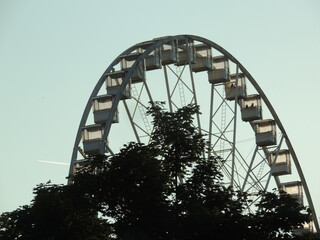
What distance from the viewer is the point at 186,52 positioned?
9125 centimetres

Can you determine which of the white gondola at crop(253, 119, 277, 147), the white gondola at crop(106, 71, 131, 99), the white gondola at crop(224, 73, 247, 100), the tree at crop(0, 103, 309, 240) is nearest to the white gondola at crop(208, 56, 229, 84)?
the white gondola at crop(224, 73, 247, 100)

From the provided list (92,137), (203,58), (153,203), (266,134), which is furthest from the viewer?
(266,134)

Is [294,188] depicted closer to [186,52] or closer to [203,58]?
[203,58]

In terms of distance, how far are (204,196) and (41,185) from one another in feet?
23.9

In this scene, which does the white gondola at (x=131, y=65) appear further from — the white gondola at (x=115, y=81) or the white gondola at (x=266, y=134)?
the white gondola at (x=266, y=134)

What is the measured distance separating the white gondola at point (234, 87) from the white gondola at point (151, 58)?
10693 mm

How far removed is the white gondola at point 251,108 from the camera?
97.2m

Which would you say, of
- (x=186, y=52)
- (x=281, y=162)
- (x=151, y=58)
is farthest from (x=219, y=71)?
(x=151, y=58)

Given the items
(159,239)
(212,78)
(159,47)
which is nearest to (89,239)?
(159,239)

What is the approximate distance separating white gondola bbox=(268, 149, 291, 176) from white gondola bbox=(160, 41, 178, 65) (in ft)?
40.5

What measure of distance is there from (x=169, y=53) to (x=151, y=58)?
115 inches

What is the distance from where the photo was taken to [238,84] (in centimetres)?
9688

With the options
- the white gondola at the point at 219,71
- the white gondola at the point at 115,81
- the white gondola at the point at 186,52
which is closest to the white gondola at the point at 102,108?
the white gondola at the point at 115,81

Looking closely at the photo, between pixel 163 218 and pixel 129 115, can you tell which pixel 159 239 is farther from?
pixel 129 115
